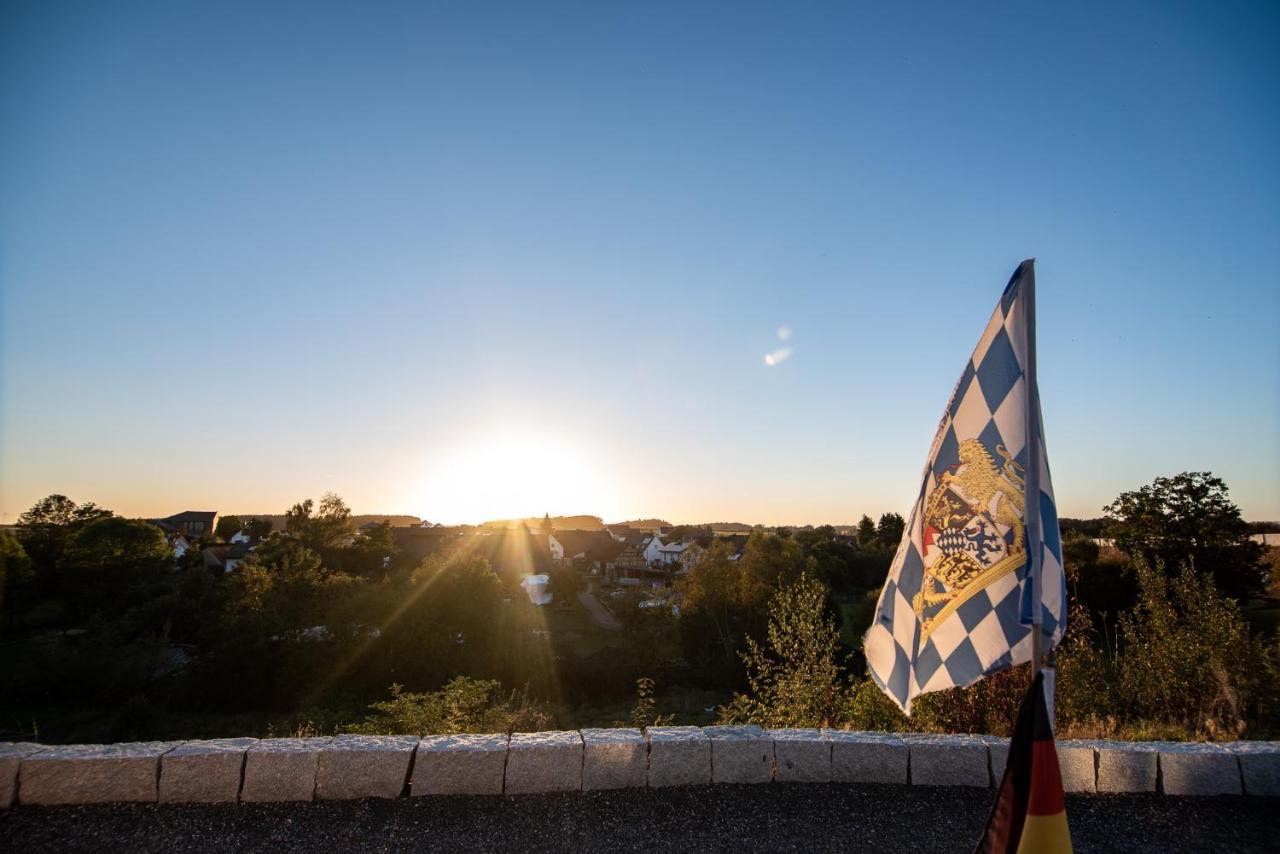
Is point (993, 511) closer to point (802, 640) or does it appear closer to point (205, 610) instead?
point (802, 640)

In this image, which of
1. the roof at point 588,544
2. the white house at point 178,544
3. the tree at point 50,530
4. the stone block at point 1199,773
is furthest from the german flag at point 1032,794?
the roof at point 588,544

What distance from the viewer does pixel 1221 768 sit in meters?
4.26

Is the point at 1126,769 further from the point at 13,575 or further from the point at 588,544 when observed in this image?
A: the point at 588,544

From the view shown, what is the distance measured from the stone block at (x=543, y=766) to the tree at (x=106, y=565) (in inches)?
1515

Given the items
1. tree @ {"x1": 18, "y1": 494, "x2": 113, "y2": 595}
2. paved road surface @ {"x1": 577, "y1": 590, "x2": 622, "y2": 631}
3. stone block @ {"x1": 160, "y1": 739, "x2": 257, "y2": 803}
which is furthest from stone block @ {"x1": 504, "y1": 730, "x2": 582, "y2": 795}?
tree @ {"x1": 18, "y1": 494, "x2": 113, "y2": 595}

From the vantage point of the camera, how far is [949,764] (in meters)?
4.32

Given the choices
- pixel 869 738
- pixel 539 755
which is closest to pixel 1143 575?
pixel 869 738

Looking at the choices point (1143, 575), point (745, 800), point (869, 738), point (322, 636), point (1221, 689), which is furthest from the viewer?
point (322, 636)

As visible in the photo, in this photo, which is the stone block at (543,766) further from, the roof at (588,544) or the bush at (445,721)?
the roof at (588,544)

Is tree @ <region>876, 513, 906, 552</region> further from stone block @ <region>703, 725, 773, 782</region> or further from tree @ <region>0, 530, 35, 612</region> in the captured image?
tree @ <region>0, 530, 35, 612</region>

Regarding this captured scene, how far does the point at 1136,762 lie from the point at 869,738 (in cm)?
184

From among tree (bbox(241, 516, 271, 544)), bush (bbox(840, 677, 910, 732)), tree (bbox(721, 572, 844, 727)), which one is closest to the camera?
bush (bbox(840, 677, 910, 732))

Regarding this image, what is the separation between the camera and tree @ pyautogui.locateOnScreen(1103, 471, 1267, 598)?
95.3 feet

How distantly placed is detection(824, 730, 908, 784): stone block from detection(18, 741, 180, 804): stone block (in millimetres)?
4558
